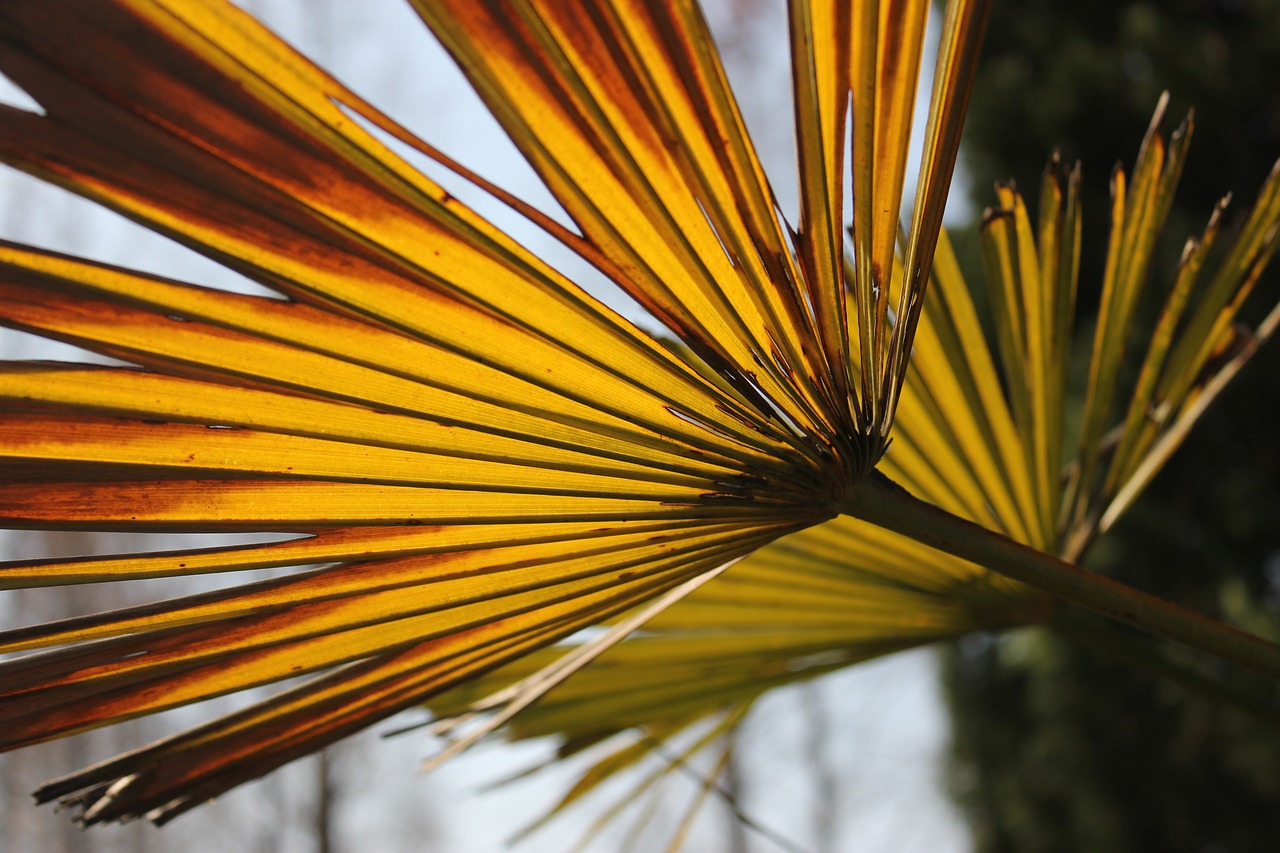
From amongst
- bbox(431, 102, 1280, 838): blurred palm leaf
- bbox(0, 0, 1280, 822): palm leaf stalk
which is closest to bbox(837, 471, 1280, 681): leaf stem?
bbox(0, 0, 1280, 822): palm leaf stalk

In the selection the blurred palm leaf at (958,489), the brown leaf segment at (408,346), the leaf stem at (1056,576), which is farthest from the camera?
the blurred palm leaf at (958,489)

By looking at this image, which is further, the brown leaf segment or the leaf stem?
the leaf stem

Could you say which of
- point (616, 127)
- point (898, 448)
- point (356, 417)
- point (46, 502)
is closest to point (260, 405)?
point (356, 417)

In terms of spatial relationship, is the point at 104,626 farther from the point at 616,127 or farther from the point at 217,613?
the point at 616,127

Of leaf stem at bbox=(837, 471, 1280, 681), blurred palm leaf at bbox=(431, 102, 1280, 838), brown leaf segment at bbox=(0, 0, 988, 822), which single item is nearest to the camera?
brown leaf segment at bbox=(0, 0, 988, 822)

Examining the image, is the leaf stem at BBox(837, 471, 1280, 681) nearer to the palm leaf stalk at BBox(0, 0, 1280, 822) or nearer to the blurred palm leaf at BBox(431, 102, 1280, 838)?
the palm leaf stalk at BBox(0, 0, 1280, 822)

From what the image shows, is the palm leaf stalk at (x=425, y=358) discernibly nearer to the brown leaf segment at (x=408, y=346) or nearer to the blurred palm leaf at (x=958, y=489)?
the brown leaf segment at (x=408, y=346)

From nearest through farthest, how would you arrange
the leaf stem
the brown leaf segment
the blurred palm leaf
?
the brown leaf segment
the leaf stem
the blurred palm leaf

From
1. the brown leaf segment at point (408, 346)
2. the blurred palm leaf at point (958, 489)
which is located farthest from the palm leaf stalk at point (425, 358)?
the blurred palm leaf at point (958, 489)

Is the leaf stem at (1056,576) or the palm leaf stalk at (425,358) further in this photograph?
the leaf stem at (1056,576)
